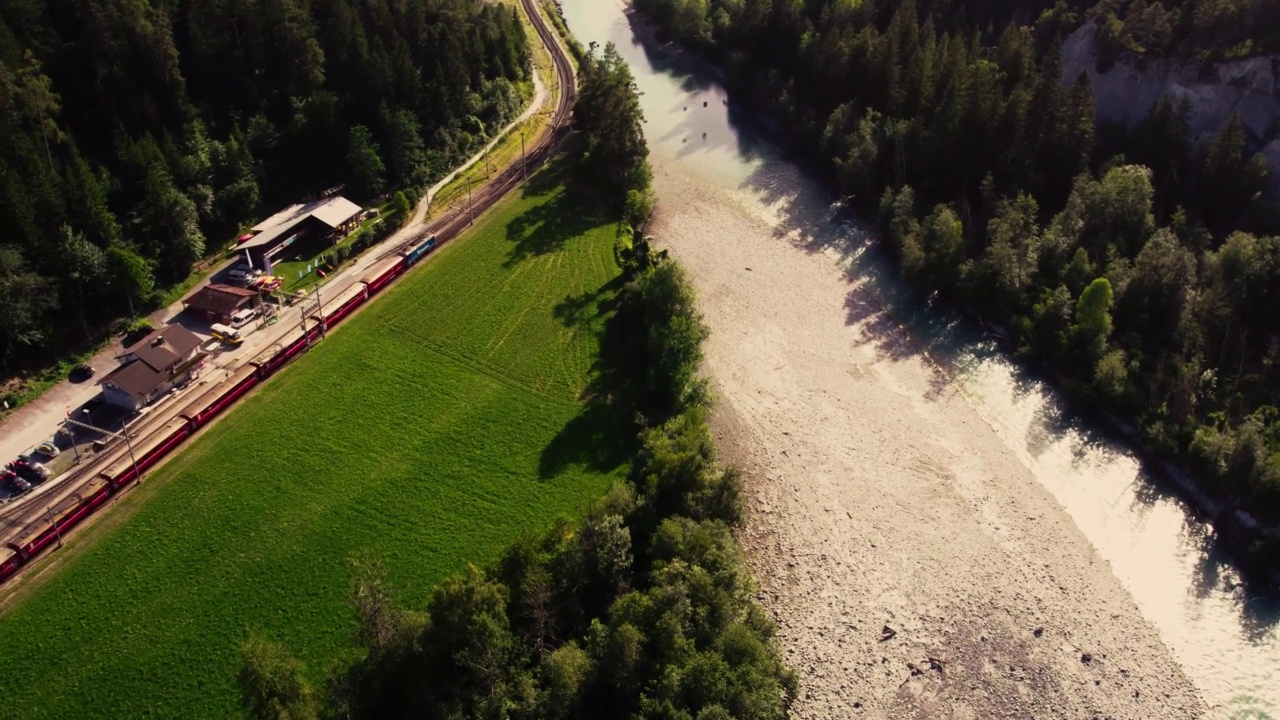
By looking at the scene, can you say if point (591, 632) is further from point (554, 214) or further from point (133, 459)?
point (554, 214)

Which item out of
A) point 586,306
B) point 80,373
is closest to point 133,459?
point 80,373

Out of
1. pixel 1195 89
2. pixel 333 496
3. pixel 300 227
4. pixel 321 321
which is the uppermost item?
pixel 300 227

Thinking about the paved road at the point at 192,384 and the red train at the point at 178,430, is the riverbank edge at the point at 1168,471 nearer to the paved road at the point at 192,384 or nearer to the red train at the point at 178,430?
the paved road at the point at 192,384

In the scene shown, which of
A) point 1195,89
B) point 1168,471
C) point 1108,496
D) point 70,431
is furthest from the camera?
point 1195,89

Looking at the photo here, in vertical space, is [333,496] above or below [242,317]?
below

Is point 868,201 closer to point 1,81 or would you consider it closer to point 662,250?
point 662,250

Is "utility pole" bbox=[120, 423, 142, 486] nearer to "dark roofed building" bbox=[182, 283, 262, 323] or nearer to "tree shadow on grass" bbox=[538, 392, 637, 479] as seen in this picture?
"dark roofed building" bbox=[182, 283, 262, 323]

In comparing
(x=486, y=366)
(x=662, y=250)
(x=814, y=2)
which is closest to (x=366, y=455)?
(x=486, y=366)

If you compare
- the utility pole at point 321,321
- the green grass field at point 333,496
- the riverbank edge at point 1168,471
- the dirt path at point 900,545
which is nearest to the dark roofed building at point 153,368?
the green grass field at point 333,496

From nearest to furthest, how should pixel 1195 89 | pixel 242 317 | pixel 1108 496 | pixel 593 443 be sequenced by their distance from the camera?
pixel 1108 496 < pixel 593 443 < pixel 242 317 < pixel 1195 89
